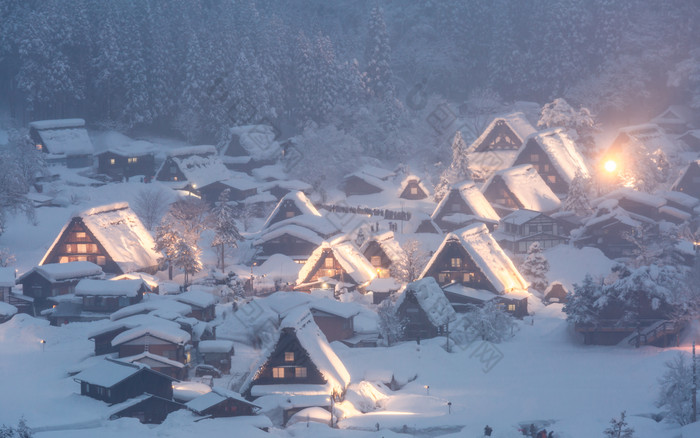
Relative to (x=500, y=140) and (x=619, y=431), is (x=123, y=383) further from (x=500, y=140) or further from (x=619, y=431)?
(x=500, y=140)

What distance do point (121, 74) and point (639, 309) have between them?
152 ft

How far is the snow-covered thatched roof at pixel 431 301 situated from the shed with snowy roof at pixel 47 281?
54.4 ft

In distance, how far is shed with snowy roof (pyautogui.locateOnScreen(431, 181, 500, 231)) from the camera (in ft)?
201

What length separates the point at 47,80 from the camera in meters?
73.8

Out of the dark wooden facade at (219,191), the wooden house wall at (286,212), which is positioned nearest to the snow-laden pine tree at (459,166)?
the wooden house wall at (286,212)

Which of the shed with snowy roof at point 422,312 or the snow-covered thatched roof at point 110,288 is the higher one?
the snow-covered thatched roof at point 110,288

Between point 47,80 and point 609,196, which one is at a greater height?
point 47,80

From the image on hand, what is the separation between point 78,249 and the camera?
53594 millimetres

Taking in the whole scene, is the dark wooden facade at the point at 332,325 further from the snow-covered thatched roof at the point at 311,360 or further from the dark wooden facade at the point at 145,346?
the dark wooden facade at the point at 145,346

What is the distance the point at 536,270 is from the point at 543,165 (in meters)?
19.0

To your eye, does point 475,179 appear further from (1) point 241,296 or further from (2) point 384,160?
(1) point 241,296

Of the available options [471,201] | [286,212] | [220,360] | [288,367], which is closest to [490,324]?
[288,367]

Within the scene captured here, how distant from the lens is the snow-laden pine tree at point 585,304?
4228cm

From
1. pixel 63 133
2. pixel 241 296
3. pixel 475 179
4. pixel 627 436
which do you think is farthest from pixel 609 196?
pixel 63 133
